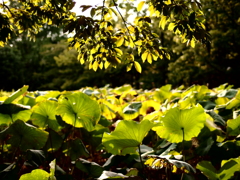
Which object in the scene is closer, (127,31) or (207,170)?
(207,170)

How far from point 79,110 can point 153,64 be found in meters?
15.9

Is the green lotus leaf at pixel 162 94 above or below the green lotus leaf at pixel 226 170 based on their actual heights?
below

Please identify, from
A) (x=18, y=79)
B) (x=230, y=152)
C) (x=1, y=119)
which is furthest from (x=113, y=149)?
(x=18, y=79)

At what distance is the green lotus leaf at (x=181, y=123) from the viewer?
1.41 meters

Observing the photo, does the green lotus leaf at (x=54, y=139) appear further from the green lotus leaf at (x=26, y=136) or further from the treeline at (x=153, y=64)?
the treeline at (x=153, y=64)

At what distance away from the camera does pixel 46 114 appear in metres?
1.85

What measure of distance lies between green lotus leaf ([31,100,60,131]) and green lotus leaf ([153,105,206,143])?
2.50 ft

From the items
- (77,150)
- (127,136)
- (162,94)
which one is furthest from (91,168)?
(162,94)

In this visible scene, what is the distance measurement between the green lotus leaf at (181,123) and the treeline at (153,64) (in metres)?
0.72

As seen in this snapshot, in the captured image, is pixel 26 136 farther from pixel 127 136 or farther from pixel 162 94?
pixel 162 94

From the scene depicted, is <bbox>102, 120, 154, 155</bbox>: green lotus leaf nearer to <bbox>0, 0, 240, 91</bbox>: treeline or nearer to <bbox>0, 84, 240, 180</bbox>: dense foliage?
<bbox>0, 84, 240, 180</bbox>: dense foliage

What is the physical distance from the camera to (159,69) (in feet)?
56.2

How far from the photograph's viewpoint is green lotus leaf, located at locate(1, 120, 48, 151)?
1.65m

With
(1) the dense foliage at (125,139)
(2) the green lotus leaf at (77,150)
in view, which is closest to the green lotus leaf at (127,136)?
(1) the dense foliage at (125,139)
